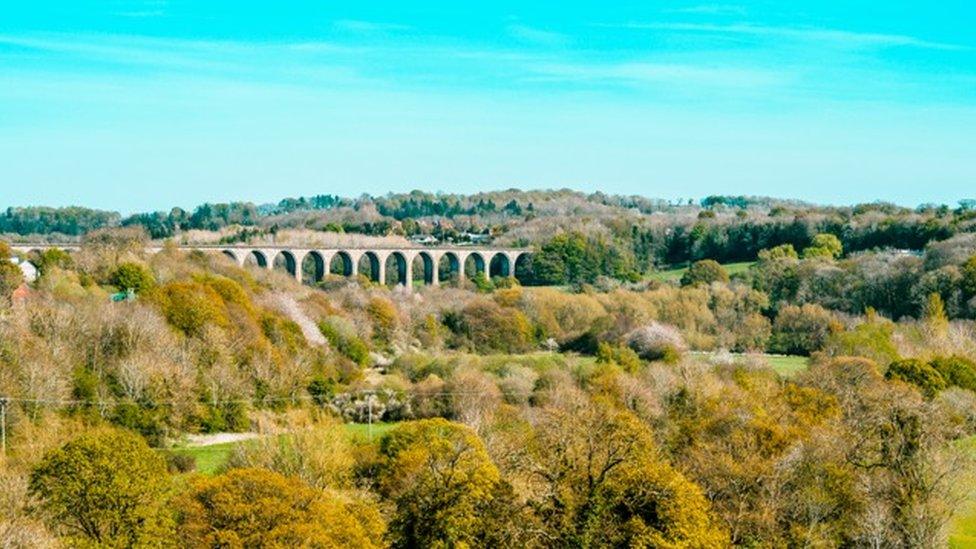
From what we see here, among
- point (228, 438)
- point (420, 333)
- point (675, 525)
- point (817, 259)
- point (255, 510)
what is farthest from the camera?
point (817, 259)

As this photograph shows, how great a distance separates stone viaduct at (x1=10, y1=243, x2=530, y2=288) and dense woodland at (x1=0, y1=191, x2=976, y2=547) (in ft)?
21.1

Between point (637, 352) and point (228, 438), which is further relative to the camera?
point (637, 352)

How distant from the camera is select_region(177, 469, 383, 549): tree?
25595 millimetres

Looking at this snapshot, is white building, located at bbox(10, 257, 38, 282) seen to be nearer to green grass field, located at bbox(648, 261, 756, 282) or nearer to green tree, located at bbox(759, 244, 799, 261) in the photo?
green grass field, located at bbox(648, 261, 756, 282)

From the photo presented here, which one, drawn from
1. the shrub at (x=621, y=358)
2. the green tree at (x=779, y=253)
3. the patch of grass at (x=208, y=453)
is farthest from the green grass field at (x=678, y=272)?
the patch of grass at (x=208, y=453)

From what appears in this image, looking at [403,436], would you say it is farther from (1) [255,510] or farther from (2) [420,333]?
(2) [420,333]

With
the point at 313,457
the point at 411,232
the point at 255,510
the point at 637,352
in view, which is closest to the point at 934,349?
the point at 637,352

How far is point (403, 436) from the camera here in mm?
35469

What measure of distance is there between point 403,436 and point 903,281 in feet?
179

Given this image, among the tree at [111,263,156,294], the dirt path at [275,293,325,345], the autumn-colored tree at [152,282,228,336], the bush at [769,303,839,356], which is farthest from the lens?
the bush at [769,303,839,356]

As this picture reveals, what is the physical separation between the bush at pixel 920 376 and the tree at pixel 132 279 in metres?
34.3

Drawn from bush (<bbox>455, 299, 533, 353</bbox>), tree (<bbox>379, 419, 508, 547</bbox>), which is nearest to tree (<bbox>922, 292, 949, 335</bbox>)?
bush (<bbox>455, 299, 533, 353</bbox>)

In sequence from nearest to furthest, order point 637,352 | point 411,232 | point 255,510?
point 255,510
point 637,352
point 411,232

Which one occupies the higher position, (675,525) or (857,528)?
(675,525)
